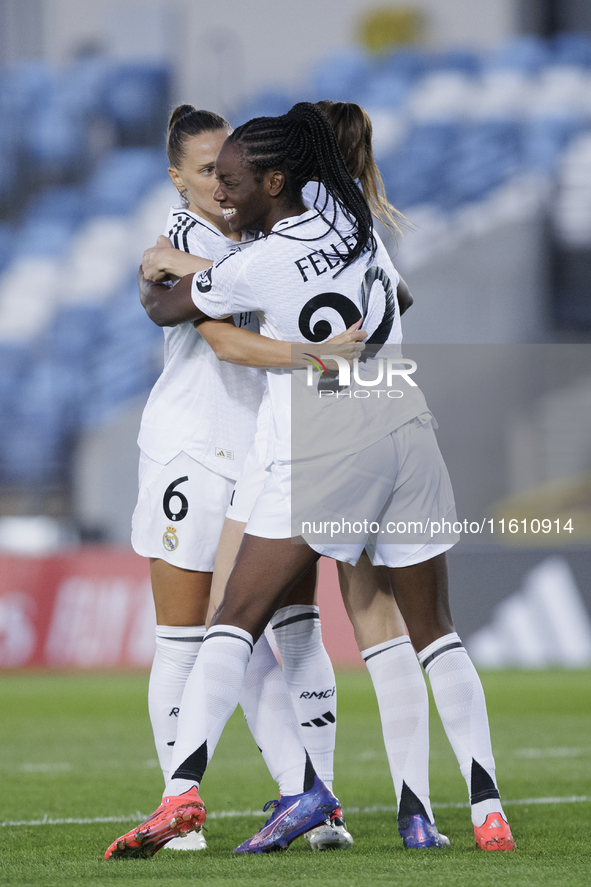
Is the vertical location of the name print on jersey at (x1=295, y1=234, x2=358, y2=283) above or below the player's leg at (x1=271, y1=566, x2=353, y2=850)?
above

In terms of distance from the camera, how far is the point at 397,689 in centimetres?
307

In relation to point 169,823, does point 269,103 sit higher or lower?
higher

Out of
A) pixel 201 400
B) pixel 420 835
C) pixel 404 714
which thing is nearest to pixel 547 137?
pixel 201 400

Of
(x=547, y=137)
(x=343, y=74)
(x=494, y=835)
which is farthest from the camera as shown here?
(x=343, y=74)

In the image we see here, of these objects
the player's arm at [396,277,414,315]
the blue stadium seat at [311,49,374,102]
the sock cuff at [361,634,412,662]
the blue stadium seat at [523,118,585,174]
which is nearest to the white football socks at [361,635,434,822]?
the sock cuff at [361,634,412,662]

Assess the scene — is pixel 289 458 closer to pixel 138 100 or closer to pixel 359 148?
pixel 359 148

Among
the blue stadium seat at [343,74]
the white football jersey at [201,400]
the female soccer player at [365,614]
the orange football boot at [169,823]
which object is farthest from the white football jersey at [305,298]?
the blue stadium seat at [343,74]

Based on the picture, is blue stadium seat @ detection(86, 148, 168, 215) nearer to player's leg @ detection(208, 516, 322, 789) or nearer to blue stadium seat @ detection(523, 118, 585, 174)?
blue stadium seat @ detection(523, 118, 585, 174)

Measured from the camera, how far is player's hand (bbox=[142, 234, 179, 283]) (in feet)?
10.2

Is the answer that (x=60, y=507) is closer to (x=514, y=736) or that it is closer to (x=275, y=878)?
(x=514, y=736)

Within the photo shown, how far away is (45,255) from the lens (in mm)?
18781

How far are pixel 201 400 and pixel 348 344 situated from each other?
59cm

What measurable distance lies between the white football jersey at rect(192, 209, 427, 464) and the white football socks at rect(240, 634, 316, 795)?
647mm

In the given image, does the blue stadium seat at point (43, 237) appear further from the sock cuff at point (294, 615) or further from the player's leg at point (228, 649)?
the player's leg at point (228, 649)
